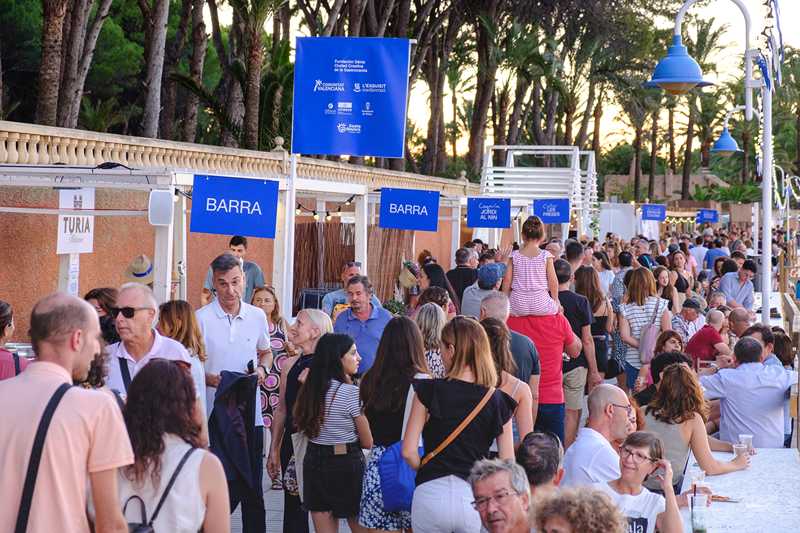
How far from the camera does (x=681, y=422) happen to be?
707 centimetres

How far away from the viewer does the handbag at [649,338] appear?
11188 millimetres

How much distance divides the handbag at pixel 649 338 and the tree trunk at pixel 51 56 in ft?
28.6

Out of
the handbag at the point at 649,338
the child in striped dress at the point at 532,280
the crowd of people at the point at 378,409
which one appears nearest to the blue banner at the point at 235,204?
the crowd of people at the point at 378,409

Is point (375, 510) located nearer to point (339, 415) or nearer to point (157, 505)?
point (339, 415)

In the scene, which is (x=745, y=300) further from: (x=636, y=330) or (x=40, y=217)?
(x=40, y=217)

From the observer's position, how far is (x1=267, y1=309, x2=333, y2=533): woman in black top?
6.99 meters

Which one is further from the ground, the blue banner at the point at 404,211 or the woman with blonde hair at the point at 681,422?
the blue banner at the point at 404,211

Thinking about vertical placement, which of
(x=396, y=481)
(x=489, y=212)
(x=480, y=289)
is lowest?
(x=396, y=481)

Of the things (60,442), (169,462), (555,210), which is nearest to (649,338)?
(169,462)

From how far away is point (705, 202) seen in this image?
7269cm

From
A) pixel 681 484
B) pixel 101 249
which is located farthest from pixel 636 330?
pixel 101 249

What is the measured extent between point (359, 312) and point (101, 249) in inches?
257

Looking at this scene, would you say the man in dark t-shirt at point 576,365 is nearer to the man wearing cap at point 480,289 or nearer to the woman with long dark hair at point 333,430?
the man wearing cap at point 480,289

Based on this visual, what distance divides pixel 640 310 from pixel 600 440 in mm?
5296
